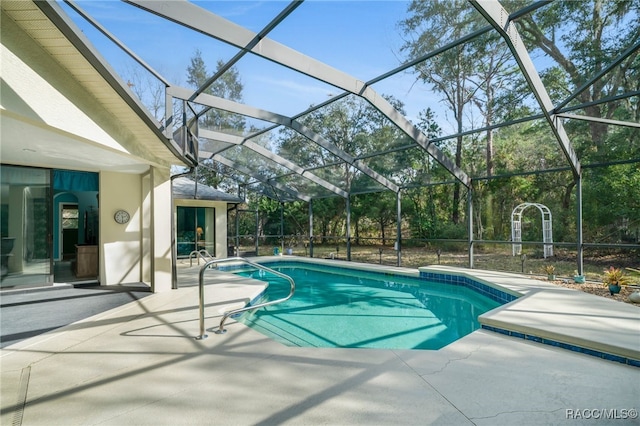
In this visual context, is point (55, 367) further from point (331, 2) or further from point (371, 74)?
point (371, 74)

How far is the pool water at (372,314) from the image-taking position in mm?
4812

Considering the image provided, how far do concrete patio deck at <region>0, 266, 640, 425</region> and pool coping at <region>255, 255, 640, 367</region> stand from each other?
0.14ft

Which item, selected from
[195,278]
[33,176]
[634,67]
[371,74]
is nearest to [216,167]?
[195,278]

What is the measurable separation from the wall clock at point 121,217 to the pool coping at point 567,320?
6.96 meters

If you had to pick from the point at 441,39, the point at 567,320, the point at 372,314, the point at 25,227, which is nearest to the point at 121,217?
the point at 25,227

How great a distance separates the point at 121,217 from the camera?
6910 millimetres

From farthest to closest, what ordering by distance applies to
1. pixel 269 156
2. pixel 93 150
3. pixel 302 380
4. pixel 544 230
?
pixel 544 230 < pixel 269 156 < pixel 93 150 < pixel 302 380

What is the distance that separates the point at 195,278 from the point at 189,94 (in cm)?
444

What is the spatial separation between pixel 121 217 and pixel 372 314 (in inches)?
220

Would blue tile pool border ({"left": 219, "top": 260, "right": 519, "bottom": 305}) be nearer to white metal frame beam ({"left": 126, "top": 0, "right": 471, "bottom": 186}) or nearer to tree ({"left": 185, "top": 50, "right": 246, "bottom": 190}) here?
white metal frame beam ({"left": 126, "top": 0, "right": 471, "bottom": 186})

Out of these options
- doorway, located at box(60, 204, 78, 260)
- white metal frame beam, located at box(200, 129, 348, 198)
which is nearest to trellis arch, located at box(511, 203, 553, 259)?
white metal frame beam, located at box(200, 129, 348, 198)

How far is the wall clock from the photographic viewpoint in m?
6.87

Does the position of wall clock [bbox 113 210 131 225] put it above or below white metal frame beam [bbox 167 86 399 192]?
below

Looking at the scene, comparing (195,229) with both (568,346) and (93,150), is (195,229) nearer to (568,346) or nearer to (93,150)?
(93,150)
